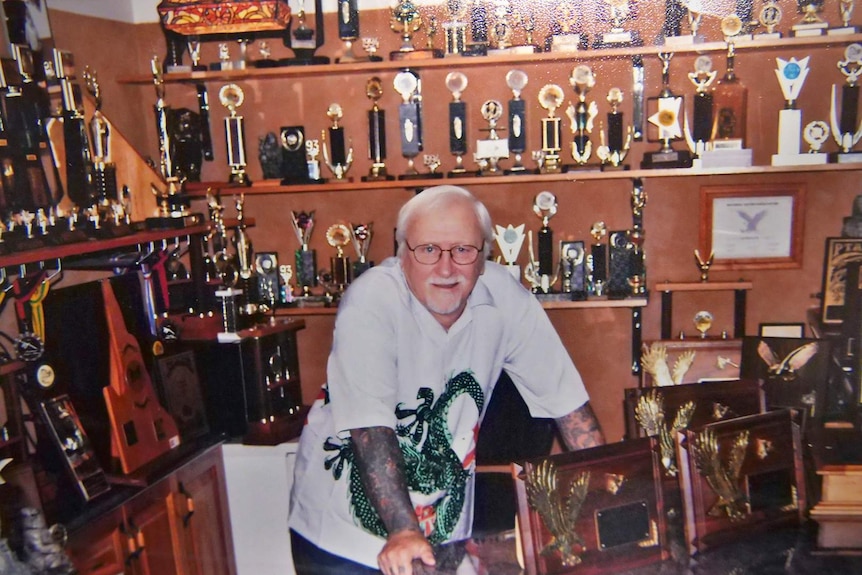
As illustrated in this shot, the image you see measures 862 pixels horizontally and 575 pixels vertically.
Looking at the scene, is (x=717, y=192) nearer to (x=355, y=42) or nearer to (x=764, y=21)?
(x=764, y=21)

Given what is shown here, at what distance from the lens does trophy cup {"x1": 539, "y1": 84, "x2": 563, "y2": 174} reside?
1915 millimetres

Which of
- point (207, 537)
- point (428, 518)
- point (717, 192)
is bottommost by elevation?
point (207, 537)

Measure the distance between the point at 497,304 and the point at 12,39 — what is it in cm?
120

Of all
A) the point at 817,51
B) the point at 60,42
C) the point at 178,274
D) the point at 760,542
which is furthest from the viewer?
the point at 178,274

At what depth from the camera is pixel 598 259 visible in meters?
1.99

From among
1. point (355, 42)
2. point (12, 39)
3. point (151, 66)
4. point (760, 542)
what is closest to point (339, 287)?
point (355, 42)

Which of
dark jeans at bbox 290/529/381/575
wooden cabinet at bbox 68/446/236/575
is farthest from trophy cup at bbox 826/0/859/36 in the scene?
wooden cabinet at bbox 68/446/236/575

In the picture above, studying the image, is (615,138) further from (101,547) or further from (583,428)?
(101,547)

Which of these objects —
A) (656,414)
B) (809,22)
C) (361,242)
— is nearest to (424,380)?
(656,414)

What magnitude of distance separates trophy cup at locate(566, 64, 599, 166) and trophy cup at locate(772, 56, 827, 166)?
1.56 ft

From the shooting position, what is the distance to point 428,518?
1.45 meters

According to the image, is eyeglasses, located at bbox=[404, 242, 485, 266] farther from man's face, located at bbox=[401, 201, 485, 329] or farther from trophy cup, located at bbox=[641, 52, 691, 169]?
trophy cup, located at bbox=[641, 52, 691, 169]

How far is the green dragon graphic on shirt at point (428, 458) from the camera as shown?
1.40m

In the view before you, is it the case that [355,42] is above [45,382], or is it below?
above
